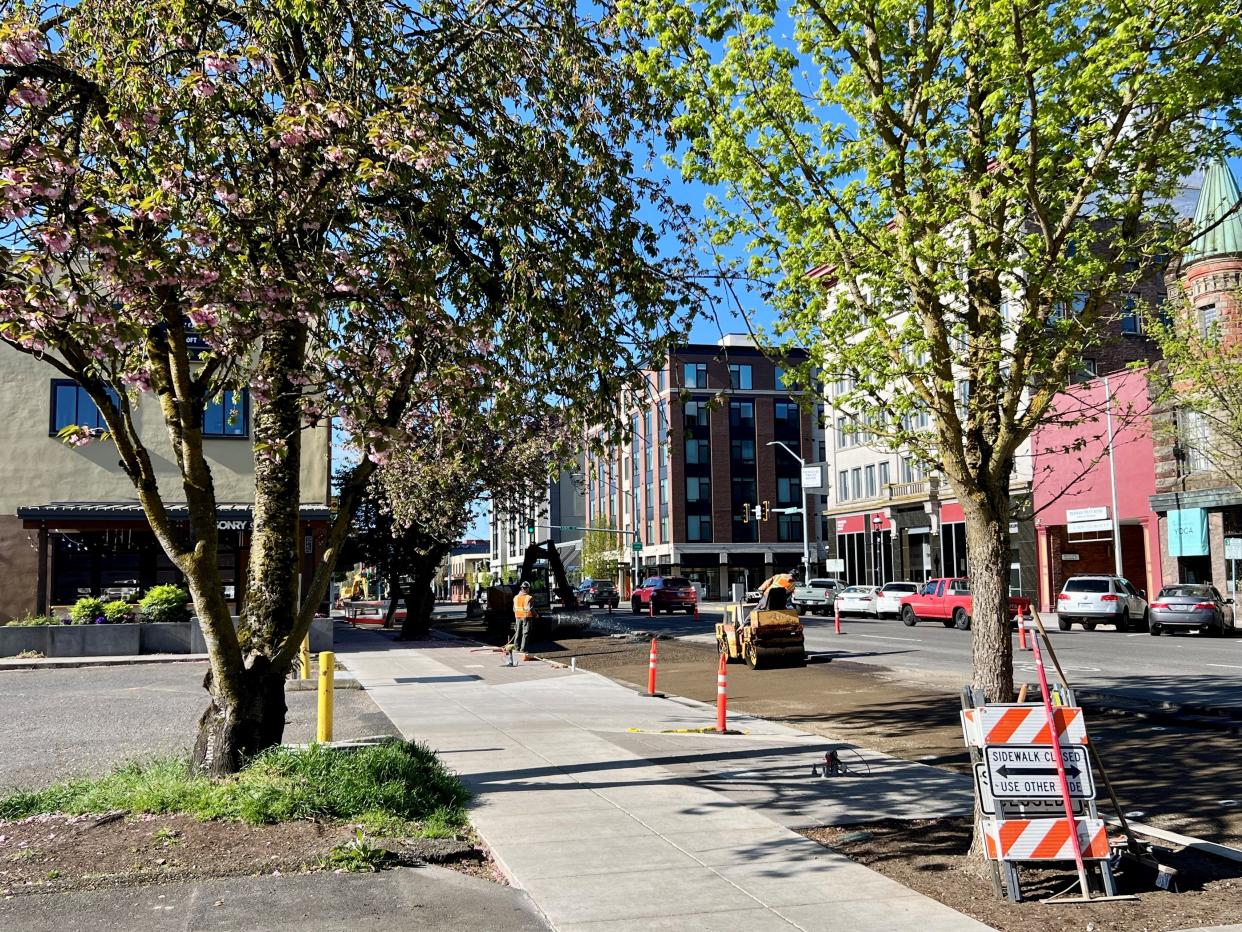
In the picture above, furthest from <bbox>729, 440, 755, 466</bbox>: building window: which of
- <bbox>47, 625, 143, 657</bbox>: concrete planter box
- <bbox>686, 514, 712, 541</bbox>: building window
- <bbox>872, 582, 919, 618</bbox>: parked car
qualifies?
<bbox>47, 625, 143, 657</bbox>: concrete planter box

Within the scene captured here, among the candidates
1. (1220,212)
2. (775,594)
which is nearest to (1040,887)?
(775,594)

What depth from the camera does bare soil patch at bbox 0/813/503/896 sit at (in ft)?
21.0

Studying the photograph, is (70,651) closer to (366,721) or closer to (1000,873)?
(366,721)

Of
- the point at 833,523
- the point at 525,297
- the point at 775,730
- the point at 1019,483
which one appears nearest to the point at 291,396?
the point at 525,297

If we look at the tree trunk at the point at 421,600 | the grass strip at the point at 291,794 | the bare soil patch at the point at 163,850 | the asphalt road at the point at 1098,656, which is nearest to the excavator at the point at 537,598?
the tree trunk at the point at 421,600

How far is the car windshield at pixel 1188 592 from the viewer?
3061 cm

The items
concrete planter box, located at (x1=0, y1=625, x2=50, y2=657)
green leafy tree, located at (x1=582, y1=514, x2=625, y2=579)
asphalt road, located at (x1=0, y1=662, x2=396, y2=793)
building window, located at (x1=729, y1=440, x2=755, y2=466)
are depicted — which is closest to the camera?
asphalt road, located at (x1=0, y1=662, x2=396, y2=793)

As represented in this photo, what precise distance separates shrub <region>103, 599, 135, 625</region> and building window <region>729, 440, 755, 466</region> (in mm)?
69278

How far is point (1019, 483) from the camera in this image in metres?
47.8

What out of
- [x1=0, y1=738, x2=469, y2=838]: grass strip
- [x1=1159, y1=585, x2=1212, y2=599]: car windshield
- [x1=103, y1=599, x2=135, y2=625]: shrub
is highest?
[x1=103, y1=599, x2=135, y2=625]: shrub

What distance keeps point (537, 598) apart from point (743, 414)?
61.4 metres

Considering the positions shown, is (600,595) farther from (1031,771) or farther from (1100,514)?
(1031,771)

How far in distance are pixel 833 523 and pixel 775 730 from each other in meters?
55.9

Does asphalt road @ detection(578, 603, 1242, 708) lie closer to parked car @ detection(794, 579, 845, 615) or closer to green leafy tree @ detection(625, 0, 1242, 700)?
green leafy tree @ detection(625, 0, 1242, 700)
